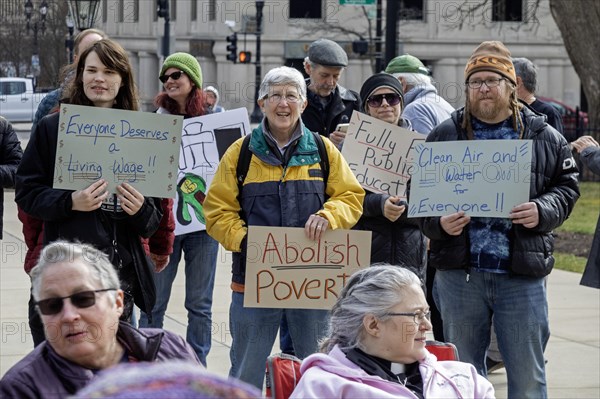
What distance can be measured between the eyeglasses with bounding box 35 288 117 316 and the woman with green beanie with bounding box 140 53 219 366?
133 inches

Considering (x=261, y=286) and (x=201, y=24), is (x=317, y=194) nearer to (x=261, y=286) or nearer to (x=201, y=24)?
(x=261, y=286)

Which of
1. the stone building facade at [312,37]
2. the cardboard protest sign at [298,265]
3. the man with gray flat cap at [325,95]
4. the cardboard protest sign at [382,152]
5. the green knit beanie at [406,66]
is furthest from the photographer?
the stone building facade at [312,37]

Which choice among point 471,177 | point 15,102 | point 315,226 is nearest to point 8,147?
point 315,226

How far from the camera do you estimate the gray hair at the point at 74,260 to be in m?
3.71

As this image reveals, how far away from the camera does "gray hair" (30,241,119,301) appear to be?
371 cm

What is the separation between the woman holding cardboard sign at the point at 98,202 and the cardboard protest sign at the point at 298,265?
465mm

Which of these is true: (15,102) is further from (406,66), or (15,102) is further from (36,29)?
(406,66)

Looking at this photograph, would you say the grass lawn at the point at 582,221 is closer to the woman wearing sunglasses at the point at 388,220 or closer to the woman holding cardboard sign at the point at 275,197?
the woman wearing sunglasses at the point at 388,220

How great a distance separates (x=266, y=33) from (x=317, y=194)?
50.8 metres

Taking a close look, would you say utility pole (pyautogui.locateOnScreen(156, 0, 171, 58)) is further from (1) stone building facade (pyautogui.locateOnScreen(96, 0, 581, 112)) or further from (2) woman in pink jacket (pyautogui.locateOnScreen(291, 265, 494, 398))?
(2) woman in pink jacket (pyautogui.locateOnScreen(291, 265, 494, 398))

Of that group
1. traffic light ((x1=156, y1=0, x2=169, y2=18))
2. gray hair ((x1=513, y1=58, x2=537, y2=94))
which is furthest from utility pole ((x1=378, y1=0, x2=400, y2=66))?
traffic light ((x1=156, y1=0, x2=169, y2=18))

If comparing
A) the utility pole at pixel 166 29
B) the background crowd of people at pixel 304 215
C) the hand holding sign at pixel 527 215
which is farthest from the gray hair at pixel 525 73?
the utility pole at pixel 166 29

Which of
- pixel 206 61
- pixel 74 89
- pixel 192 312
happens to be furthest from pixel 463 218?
pixel 206 61

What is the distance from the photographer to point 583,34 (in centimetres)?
2080
